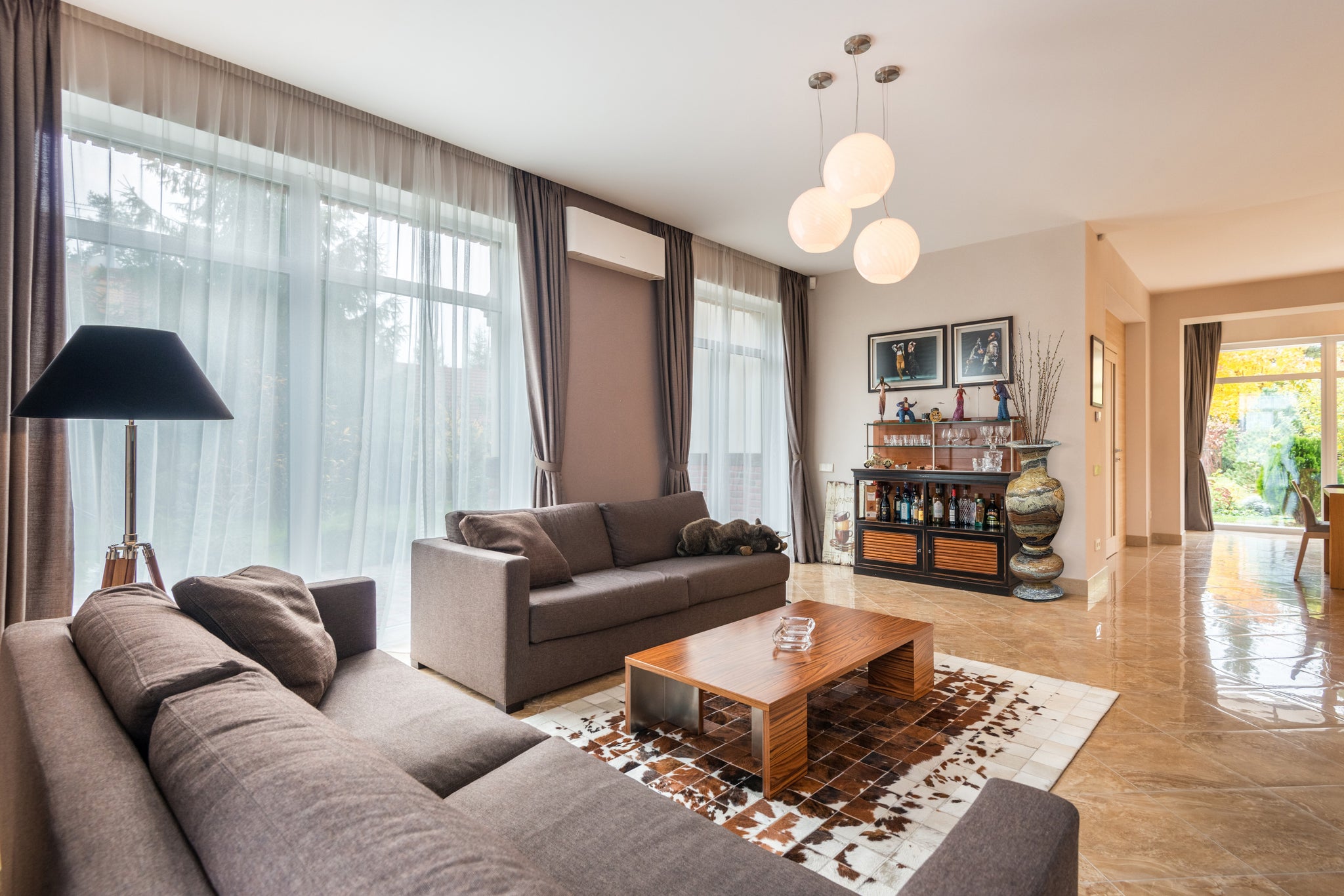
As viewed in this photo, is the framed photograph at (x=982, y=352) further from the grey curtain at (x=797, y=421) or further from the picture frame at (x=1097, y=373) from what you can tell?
the grey curtain at (x=797, y=421)

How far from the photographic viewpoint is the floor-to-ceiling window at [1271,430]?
319 inches

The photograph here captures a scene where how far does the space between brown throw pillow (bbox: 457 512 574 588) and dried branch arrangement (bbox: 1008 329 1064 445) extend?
3958 millimetres

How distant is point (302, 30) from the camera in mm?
2812

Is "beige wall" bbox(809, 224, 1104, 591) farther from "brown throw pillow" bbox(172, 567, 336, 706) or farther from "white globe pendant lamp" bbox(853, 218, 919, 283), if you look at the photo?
"brown throw pillow" bbox(172, 567, 336, 706)

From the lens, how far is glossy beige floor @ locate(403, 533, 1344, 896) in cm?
189

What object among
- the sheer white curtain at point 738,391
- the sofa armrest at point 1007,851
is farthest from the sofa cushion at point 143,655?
the sheer white curtain at point 738,391

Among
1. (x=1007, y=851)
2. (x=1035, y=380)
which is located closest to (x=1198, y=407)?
(x=1035, y=380)

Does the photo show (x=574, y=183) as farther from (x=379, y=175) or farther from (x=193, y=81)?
(x=193, y=81)

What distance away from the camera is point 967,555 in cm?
548

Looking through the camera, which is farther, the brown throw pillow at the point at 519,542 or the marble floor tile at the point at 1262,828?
the brown throw pillow at the point at 519,542

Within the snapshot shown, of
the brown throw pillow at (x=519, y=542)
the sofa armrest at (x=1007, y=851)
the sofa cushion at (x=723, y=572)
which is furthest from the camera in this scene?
the sofa cushion at (x=723, y=572)

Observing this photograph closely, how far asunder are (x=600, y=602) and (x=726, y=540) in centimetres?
137

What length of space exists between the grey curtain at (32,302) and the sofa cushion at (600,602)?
1856 mm

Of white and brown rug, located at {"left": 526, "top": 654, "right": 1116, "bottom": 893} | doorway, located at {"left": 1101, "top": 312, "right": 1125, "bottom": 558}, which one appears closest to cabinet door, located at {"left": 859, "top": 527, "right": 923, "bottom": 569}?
doorway, located at {"left": 1101, "top": 312, "right": 1125, "bottom": 558}
